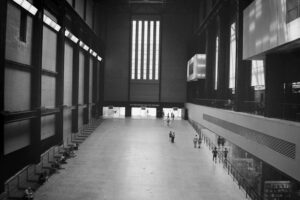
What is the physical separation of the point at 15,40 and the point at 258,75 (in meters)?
18.9

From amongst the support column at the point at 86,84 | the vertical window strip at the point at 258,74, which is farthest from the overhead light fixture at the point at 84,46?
the vertical window strip at the point at 258,74

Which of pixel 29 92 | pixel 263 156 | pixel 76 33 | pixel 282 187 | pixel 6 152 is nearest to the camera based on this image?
pixel 282 187

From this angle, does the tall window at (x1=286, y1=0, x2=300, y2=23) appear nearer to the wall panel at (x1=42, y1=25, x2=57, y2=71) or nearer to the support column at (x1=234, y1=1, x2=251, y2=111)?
the support column at (x1=234, y1=1, x2=251, y2=111)

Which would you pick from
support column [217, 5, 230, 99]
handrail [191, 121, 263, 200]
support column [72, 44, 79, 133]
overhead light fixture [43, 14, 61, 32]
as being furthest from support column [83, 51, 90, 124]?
handrail [191, 121, 263, 200]

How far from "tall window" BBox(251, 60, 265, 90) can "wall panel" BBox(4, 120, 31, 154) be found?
1847 cm

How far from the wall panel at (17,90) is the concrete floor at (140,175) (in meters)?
5.34

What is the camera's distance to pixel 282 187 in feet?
46.9

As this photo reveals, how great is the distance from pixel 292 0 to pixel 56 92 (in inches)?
871

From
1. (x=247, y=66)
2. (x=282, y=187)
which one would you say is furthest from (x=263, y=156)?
(x=247, y=66)

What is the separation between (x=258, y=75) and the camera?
25109mm

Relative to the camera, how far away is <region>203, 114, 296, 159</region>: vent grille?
1300 cm

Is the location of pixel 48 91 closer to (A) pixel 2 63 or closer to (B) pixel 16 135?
(B) pixel 16 135

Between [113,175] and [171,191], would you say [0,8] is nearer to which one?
[113,175]

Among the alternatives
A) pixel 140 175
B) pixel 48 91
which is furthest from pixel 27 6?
pixel 140 175
